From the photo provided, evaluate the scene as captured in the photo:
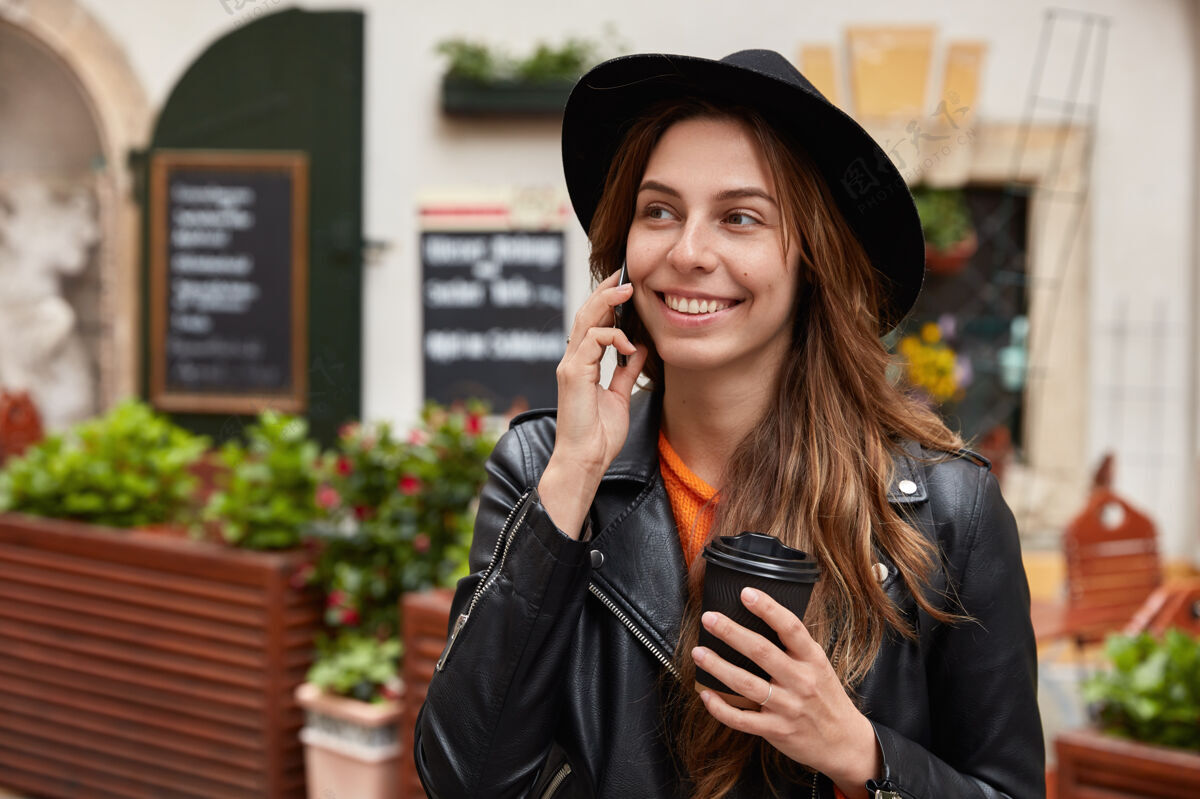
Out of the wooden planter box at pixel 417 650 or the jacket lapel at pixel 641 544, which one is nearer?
the jacket lapel at pixel 641 544

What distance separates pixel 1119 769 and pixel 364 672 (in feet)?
6.20

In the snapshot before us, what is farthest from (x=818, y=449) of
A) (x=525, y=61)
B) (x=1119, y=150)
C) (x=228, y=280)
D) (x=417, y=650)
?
(x=1119, y=150)

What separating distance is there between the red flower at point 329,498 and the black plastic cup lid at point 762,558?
7.36ft

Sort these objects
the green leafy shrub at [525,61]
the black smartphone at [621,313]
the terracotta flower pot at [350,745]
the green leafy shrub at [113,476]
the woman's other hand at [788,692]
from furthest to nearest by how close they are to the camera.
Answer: the green leafy shrub at [525,61] → the green leafy shrub at [113,476] → the terracotta flower pot at [350,745] → the black smartphone at [621,313] → the woman's other hand at [788,692]

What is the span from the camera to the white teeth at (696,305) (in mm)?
1279

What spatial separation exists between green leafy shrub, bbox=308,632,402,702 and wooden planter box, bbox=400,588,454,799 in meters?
0.14

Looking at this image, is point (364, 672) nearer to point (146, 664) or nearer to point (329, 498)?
point (329, 498)

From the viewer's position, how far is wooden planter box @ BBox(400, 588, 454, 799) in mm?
2740

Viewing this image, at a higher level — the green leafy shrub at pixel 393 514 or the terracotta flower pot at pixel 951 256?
the terracotta flower pot at pixel 951 256

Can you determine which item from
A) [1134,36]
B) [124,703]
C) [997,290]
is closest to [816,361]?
[124,703]

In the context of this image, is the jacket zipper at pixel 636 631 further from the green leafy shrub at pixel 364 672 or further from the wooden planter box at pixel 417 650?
the green leafy shrub at pixel 364 672

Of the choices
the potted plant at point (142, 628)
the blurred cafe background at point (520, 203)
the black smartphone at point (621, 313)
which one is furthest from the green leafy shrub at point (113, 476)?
the black smartphone at point (621, 313)

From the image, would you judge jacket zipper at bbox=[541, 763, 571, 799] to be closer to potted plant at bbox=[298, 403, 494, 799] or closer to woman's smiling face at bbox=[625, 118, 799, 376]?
woman's smiling face at bbox=[625, 118, 799, 376]

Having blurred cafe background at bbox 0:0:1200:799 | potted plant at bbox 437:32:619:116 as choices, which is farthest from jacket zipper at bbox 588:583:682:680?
potted plant at bbox 437:32:619:116
